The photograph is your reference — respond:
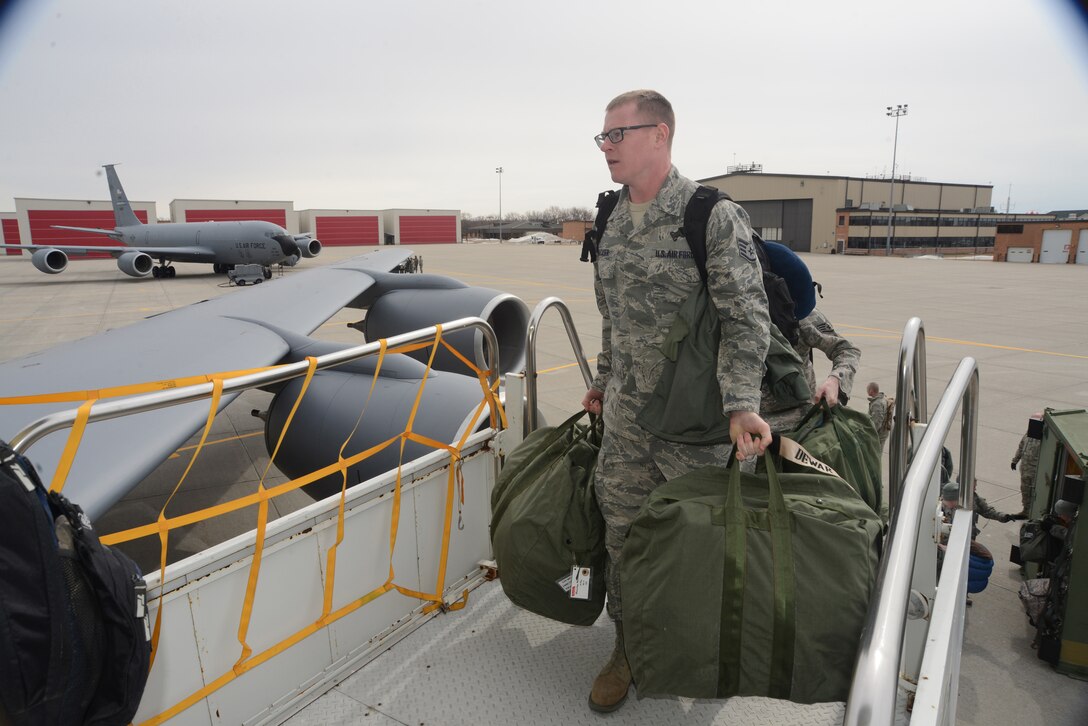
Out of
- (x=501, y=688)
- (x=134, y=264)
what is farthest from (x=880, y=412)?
(x=134, y=264)

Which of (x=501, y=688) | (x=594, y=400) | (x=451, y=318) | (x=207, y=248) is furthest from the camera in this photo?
(x=207, y=248)

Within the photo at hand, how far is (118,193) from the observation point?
3266 centimetres

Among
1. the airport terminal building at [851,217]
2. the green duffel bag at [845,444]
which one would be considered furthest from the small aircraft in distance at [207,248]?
the airport terminal building at [851,217]

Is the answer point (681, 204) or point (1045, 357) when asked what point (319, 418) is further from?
point (1045, 357)

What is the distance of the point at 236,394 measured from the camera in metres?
2.69

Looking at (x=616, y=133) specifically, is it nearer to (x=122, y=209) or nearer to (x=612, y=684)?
(x=612, y=684)

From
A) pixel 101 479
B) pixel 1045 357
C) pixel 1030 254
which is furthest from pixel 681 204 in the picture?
pixel 1030 254

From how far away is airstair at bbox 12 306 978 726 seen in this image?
2.04 m

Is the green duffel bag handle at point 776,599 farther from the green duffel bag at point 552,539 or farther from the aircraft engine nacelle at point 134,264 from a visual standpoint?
the aircraft engine nacelle at point 134,264

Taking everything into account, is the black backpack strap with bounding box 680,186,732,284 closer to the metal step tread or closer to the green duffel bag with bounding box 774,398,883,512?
the green duffel bag with bounding box 774,398,883,512

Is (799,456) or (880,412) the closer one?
(799,456)

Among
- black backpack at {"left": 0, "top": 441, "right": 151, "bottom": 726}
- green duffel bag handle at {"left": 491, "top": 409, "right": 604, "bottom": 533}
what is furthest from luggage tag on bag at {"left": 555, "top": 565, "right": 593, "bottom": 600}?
black backpack at {"left": 0, "top": 441, "right": 151, "bottom": 726}

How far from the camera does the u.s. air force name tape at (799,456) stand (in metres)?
2.05

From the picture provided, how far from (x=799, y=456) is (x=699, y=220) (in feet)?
2.78
